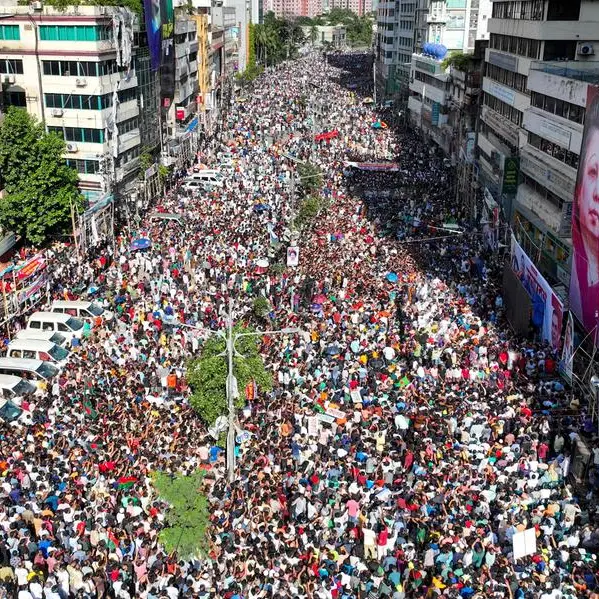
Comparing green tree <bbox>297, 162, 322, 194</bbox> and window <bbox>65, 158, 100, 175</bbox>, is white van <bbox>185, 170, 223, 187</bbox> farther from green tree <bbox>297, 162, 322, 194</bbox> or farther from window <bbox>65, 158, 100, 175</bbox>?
window <bbox>65, 158, 100, 175</bbox>

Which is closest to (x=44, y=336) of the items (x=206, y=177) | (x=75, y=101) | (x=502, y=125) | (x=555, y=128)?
(x=75, y=101)

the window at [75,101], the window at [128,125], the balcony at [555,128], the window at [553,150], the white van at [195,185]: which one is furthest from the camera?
the white van at [195,185]

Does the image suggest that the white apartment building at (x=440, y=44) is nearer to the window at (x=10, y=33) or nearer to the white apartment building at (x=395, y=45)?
the white apartment building at (x=395, y=45)

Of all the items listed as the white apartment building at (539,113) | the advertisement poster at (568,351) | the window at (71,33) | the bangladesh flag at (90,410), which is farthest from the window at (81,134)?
the advertisement poster at (568,351)

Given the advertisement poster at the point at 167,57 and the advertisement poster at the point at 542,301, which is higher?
the advertisement poster at the point at 167,57

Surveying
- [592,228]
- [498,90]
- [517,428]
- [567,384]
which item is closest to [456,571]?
[517,428]

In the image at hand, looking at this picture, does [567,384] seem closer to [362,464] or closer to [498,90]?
[362,464]
